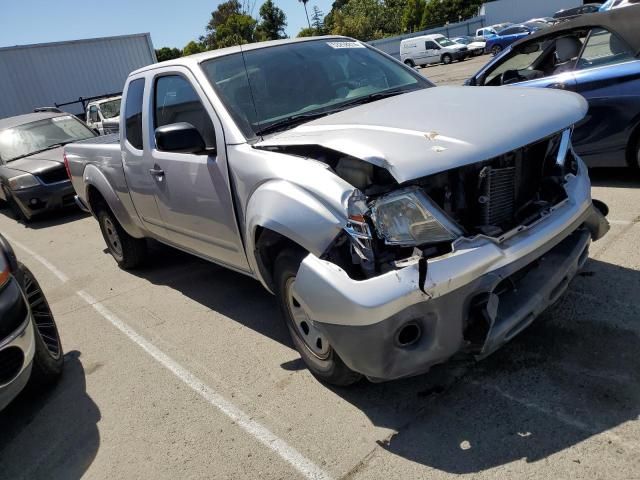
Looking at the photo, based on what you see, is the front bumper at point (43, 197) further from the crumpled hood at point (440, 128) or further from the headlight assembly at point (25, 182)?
the crumpled hood at point (440, 128)

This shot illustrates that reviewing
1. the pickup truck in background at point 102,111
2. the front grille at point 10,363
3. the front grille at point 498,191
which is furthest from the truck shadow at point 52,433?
the pickup truck in background at point 102,111

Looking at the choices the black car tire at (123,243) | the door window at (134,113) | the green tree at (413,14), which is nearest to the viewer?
the door window at (134,113)

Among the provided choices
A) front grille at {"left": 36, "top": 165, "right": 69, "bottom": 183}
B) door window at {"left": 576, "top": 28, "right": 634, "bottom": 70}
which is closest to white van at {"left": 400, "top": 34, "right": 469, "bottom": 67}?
front grille at {"left": 36, "top": 165, "right": 69, "bottom": 183}

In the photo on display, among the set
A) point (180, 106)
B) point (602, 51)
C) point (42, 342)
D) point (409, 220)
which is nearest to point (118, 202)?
point (180, 106)

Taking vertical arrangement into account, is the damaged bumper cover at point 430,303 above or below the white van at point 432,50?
above

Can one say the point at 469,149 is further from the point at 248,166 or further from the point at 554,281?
the point at 248,166

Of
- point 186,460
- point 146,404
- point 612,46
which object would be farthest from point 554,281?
point 612,46

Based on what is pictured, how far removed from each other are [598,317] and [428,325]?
4.93 ft

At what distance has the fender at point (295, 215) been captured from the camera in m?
2.66

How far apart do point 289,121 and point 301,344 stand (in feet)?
4.64

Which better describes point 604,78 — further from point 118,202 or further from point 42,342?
point 42,342

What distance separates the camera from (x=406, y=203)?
2.56 metres

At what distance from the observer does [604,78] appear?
533 cm

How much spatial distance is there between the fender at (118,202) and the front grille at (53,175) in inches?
175
